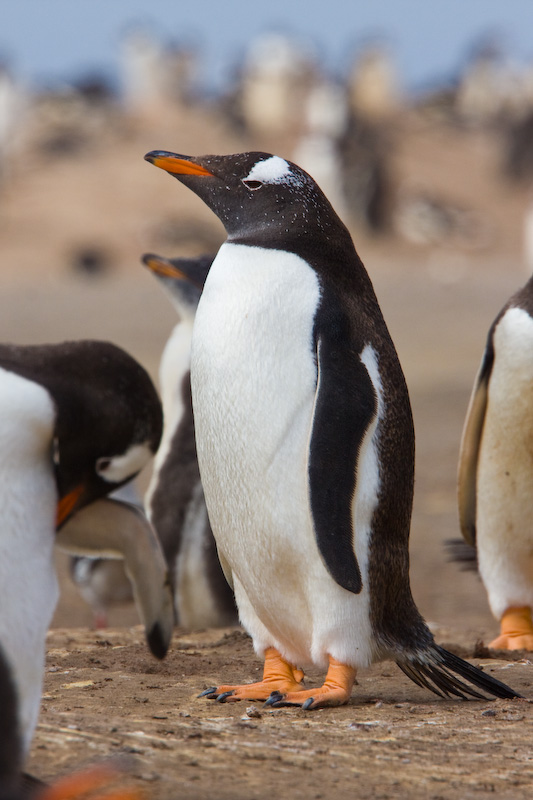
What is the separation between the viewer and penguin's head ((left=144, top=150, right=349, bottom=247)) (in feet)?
11.8

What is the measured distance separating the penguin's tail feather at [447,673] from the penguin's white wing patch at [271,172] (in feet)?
5.19

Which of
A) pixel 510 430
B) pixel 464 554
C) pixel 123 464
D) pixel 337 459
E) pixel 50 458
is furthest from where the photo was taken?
pixel 464 554

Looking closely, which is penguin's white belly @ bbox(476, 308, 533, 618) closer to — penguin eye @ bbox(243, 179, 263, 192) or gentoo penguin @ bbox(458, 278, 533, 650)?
gentoo penguin @ bbox(458, 278, 533, 650)

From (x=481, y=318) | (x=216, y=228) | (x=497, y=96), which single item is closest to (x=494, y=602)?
(x=481, y=318)

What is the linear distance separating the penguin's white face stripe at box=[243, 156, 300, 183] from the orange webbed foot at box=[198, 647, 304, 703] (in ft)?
5.02

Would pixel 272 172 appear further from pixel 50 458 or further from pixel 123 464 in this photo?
pixel 50 458

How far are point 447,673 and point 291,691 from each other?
510mm

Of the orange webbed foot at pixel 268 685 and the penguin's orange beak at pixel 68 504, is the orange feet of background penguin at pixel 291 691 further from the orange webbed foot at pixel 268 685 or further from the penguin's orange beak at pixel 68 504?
the penguin's orange beak at pixel 68 504

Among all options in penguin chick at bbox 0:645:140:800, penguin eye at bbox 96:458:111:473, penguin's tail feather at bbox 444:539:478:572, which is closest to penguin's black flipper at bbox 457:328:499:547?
penguin's tail feather at bbox 444:539:478:572

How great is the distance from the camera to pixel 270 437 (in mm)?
3426

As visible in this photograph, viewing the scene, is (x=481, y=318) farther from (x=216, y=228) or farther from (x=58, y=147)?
(x=58, y=147)

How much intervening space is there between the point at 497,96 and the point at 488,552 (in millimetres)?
40925

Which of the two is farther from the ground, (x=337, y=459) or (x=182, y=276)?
(x=182, y=276)

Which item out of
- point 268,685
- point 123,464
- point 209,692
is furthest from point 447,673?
point 123,464
